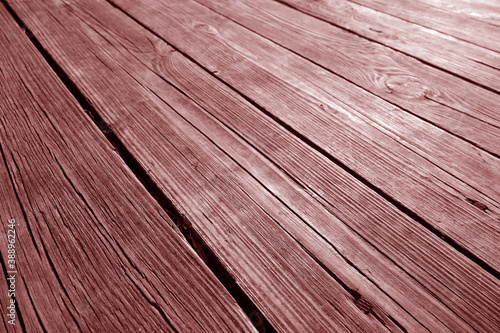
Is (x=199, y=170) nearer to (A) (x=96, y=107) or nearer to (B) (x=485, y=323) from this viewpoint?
(A) (x=96, y=107)

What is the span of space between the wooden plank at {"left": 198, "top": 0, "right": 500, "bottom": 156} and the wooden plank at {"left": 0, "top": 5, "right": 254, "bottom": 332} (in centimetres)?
87

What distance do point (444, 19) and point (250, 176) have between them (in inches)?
Answer: 51.6

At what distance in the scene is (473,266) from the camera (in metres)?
0.86

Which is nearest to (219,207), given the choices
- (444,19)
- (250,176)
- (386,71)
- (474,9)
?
(250,176)

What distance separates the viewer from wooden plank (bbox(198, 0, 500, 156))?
1242 mm

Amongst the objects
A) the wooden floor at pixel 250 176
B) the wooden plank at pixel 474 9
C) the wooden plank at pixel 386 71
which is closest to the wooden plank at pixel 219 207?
the wooden floor at pixel 250 176

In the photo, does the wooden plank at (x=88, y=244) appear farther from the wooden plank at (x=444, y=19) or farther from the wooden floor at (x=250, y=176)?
the wooden plank at (x=444, y=19)

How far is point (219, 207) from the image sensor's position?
984 mm

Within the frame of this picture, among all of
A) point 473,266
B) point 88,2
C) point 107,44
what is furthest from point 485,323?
point 88,2

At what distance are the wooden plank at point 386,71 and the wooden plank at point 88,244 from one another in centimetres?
87

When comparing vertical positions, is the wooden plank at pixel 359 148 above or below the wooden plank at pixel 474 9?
above

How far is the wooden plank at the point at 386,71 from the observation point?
4.08ft

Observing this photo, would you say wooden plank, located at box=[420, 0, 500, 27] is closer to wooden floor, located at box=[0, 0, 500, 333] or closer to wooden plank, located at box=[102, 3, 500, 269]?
wooden floor, located at box=[0, 0, 500, 333]

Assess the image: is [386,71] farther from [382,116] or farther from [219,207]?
[219,207]
